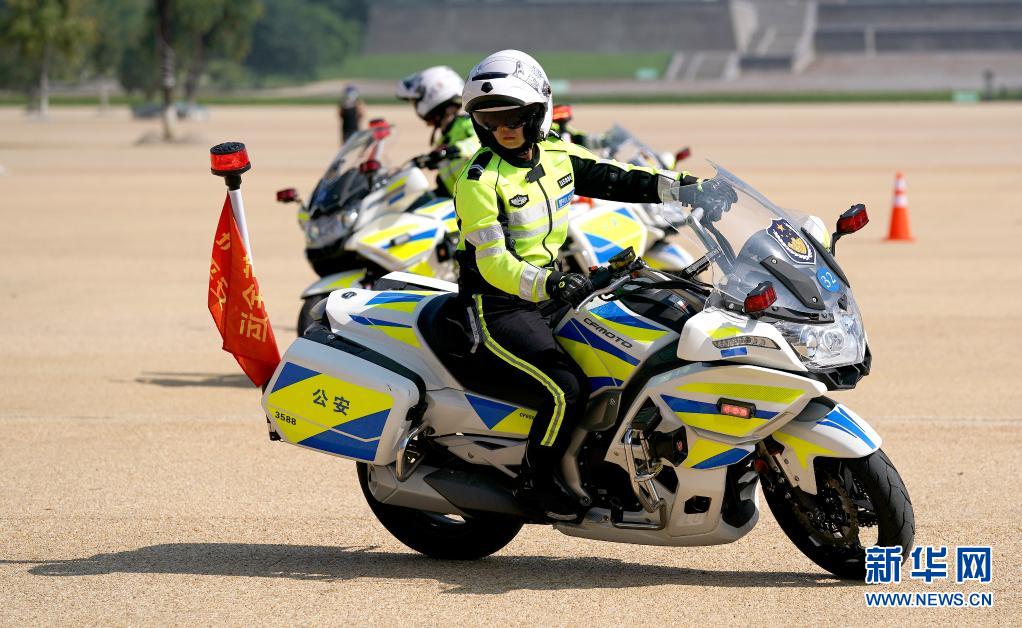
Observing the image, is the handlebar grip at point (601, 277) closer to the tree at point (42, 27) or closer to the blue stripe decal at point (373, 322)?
the blue stripe decal at point (373, 322)

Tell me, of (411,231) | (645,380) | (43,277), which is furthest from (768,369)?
(43,277)

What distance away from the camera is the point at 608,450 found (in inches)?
219

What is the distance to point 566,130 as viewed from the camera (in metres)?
11.1

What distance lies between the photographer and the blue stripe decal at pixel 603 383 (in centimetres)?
554

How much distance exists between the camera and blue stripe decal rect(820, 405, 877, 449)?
5.23 metres

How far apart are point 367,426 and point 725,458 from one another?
4.73ft

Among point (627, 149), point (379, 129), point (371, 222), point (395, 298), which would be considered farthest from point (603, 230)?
point (395, 298)

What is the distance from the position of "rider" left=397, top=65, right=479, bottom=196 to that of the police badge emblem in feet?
15.5

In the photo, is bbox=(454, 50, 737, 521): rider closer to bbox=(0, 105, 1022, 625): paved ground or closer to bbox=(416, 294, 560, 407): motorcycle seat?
bbox=(416, 294, 560, 407): motorcycle seat

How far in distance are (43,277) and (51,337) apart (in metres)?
4.02

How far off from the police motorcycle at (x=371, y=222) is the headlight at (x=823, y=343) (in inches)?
200

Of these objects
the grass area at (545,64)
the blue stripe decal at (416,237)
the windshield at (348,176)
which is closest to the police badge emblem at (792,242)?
the blue stripe decal at (416,237)

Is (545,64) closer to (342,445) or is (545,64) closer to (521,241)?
(342,445)

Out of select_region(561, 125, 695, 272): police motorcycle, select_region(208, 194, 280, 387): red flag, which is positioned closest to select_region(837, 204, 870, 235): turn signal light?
select_region(208, 194, 280, 387): red flag
